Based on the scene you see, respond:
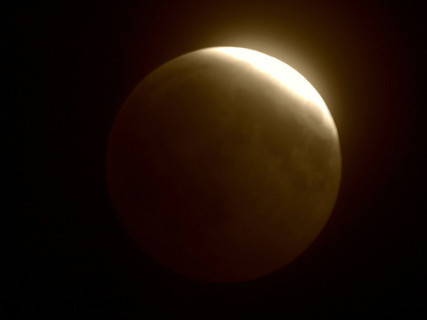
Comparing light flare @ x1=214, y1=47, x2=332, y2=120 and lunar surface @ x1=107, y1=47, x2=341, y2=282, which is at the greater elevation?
light flare @ x1=214, y1=47, x2=332, y2=120

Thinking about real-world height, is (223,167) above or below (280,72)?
below

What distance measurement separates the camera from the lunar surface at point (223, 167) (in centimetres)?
215

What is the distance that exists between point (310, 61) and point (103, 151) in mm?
1908

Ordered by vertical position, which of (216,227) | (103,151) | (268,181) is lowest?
(216,227)

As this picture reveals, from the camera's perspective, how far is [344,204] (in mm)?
3486

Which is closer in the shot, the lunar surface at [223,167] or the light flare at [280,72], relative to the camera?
the lunar surface at [223,167]

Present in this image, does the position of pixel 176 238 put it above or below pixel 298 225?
→ below

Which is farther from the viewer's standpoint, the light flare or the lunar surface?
the light flare

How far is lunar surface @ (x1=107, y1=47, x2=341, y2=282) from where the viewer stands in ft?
7.06

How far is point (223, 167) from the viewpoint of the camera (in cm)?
214

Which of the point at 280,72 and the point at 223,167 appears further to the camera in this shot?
the point at 280,72

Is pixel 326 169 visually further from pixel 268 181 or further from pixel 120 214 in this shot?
pixel 120 214

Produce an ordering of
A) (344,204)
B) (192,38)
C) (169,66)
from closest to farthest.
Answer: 1. (169,66)
2. (192,38)
3. (344,204)

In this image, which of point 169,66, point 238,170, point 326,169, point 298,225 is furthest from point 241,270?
point 169,66
